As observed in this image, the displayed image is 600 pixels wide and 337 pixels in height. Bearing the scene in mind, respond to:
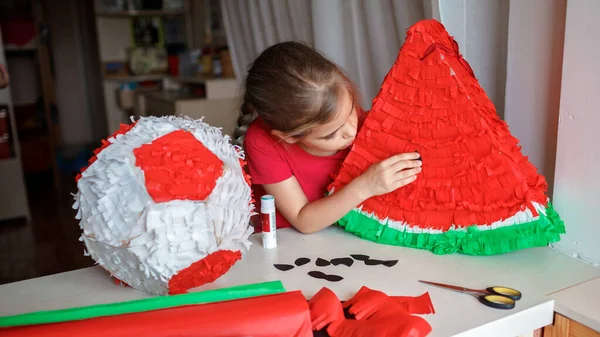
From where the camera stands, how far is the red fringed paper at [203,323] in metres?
0.62

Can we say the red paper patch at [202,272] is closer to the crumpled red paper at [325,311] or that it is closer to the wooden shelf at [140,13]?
the crumpled red paper at [325,311]

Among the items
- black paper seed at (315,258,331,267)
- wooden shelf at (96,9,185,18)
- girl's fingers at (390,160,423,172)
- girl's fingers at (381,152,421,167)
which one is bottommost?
black paper seed at (315,258,331,267)

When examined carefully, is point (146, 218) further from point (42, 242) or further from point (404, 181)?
point (42, 242)

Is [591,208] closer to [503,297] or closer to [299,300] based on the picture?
[503,297]

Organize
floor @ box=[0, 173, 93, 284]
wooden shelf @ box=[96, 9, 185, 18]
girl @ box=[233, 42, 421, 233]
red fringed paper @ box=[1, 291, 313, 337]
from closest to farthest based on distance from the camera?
red fringed paper @ box=[1, 291, 313, 337]
girl @ box=[233, 42, 421, 233]
floor @ box=[0, 173, 93, 284]
wooden shelf @ box=[96, 9, 185, 18]

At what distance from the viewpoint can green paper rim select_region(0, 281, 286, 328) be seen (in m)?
0.66

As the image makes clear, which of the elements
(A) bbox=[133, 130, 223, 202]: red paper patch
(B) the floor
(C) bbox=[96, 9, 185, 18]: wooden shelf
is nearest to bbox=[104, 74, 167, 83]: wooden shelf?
(C) bbox=[96, 9, 185, 18]: wooden shelf

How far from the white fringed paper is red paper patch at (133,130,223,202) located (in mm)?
10

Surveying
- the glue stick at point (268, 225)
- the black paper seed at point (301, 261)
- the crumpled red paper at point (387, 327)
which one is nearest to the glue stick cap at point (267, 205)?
the glue stick at point (268, 225)

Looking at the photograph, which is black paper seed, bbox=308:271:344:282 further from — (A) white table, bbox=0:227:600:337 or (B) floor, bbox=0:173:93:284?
(B) floor, bbox=0:173:93:284

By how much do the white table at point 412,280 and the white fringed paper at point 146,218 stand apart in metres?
0.10

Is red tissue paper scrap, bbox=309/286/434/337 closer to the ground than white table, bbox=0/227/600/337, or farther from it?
farther from it

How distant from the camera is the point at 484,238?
2.87ft

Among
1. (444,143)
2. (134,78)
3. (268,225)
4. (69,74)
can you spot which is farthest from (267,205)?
(69,74)
